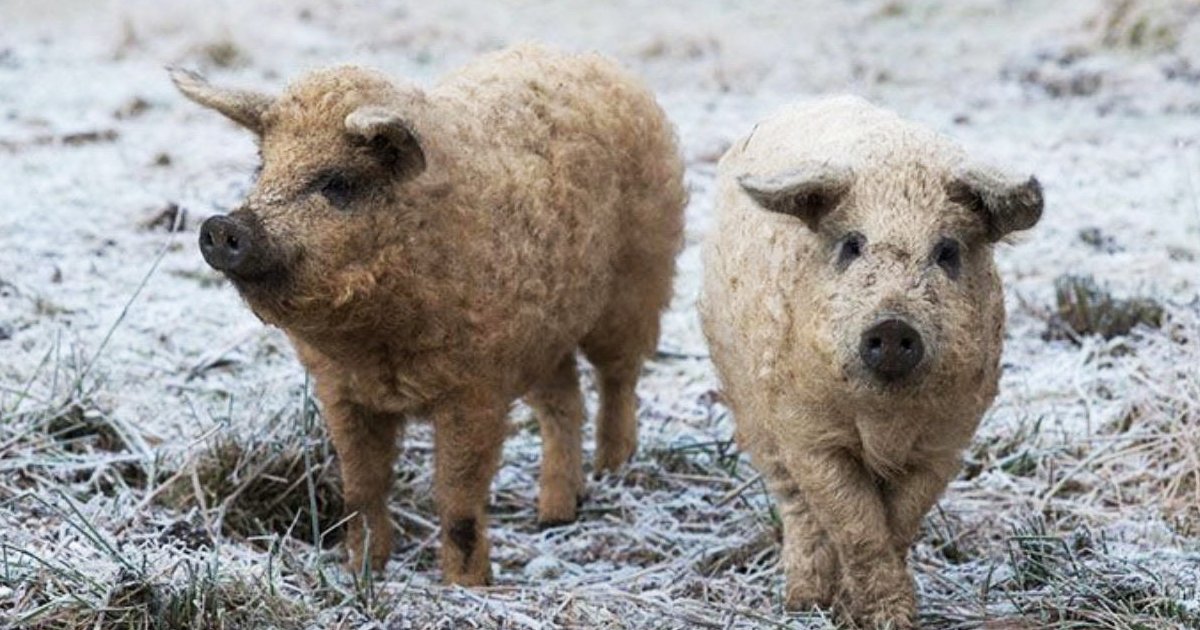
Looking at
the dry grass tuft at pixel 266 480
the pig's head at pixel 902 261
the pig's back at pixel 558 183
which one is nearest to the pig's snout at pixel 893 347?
the pig's head at pixel 902 261

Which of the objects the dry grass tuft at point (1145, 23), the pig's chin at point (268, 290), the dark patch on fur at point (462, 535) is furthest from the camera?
the dry grass tuft at point (1145, 23)

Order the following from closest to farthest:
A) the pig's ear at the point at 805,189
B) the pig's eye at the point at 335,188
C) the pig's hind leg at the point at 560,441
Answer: the pig's ear at the point at 805,189 → the pig's eye at the point at 335,188 → the pig's hind leg at the point at 560,441

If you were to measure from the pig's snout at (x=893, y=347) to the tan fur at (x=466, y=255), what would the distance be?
1.36 metres

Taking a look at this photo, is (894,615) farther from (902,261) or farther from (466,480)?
(466,480)

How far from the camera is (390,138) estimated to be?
5.33 meters

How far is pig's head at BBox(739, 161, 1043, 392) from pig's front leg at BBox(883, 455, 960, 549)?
0.99 feet

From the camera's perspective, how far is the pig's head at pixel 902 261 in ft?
15.6

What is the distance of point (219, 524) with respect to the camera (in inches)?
224

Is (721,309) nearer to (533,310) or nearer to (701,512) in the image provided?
(533,310)

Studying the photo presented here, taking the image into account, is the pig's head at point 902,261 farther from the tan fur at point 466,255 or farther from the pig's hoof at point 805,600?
the tan fur at point 466,255

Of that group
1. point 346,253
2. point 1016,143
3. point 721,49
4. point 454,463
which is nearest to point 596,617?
point 454,463

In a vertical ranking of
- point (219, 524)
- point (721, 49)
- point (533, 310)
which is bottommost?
point (721, 49)

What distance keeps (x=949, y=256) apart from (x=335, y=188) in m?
1.68

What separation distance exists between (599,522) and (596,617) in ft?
4.64
